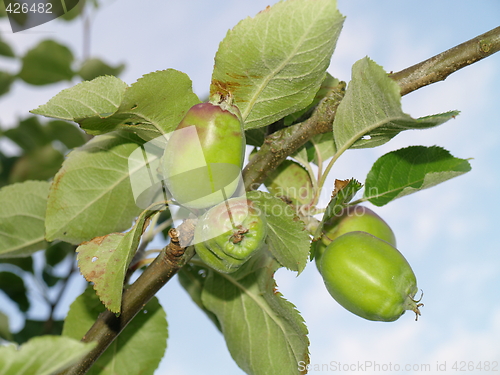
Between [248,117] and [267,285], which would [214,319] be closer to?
[267,285]

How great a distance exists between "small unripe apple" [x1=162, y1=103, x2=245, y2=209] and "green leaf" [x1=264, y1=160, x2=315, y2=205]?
45 cm

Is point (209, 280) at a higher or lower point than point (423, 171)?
lower

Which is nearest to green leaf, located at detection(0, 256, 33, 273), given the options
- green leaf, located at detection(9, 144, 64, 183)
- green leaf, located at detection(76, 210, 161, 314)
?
green leaf, located at detection(9, 144, 64, 183)

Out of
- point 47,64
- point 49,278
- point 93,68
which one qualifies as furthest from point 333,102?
point 49,278

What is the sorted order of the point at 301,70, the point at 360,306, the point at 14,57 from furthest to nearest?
the point at 14,57
the point at 360,306
the point at 301,70

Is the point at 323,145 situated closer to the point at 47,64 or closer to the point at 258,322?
the point at 258,322

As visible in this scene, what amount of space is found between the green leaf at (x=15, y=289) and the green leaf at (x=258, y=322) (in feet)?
5.13

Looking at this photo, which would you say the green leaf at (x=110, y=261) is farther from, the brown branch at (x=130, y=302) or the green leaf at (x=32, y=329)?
the green leaf at (x=32, y=329)

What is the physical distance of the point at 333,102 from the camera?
1030 mm

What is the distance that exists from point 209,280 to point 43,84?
1.76 metres

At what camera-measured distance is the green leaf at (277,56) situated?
2.44ft

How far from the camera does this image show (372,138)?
1.00m

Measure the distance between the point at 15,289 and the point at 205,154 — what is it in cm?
218

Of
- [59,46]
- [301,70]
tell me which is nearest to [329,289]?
[301,70]
